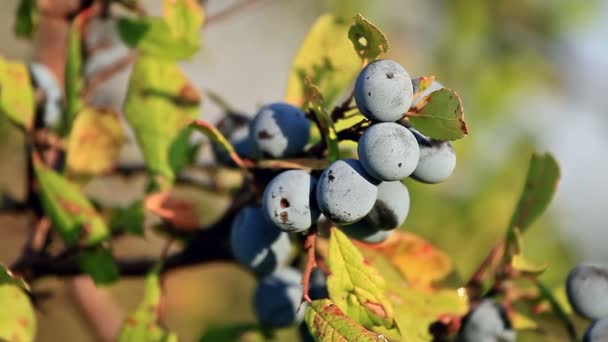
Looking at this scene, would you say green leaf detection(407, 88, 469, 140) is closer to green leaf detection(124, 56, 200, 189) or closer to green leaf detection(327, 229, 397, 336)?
green leaf detection(327, 229, 397, 336)

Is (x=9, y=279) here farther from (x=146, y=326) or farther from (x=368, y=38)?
(x=368, y=38)

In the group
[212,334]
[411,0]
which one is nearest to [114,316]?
[212,334]

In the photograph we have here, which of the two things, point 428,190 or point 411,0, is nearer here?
point 428,190

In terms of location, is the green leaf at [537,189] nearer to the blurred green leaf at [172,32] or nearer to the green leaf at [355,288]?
the green leaf at [355,288]

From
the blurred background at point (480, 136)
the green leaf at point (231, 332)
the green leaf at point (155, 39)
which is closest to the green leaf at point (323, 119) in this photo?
the green leaf at point (155, 39)

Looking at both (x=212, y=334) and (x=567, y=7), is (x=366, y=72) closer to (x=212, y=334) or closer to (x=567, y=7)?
(x=212, y=334)

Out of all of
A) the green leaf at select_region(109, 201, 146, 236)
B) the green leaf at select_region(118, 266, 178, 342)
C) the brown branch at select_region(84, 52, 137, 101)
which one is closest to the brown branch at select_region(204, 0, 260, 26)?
the brown branch at select_region(84, 52, 137, 101)
